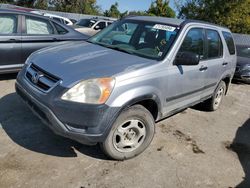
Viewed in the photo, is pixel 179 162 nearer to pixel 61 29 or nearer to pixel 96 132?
pixel 96 132

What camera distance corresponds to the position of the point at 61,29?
757 cm

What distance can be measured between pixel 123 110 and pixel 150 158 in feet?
2.98

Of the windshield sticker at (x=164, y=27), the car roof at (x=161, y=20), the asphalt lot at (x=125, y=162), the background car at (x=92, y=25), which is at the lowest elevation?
the background car at (x=92, y=25)

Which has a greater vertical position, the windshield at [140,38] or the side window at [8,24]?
the windshield at [140,38]

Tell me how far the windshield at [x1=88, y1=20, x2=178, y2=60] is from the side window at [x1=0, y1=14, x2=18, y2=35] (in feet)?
7.56

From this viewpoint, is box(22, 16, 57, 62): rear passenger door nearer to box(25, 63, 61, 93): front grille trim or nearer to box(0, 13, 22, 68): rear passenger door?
box(0, 13, 22, 68): rear passenger door

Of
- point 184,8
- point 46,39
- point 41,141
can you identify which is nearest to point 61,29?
point 46,39

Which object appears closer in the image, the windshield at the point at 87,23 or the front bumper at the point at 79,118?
the front bumper at the point at 79,118

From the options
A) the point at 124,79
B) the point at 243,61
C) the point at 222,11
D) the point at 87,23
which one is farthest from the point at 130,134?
the point at 222,11

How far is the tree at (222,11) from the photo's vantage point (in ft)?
76.4

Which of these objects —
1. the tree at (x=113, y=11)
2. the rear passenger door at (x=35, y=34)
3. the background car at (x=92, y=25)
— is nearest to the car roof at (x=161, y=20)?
the rear passenger door at (x=35, y=34)

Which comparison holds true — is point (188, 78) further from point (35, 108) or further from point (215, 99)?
point (35, 108)

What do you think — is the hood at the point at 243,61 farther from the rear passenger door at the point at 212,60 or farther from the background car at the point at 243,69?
the rear passenger door at the point at 212,60

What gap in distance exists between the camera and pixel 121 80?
3619mm
